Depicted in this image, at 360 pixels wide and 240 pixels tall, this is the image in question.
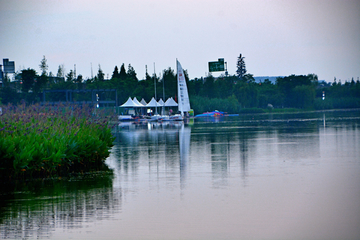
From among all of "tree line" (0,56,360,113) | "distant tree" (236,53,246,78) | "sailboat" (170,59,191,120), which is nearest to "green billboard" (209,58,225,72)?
"tree line" (0,56,360,113)

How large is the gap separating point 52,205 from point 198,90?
115252mm

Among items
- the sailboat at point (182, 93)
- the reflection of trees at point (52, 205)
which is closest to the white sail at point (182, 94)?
the sailboat at point (182, 93)

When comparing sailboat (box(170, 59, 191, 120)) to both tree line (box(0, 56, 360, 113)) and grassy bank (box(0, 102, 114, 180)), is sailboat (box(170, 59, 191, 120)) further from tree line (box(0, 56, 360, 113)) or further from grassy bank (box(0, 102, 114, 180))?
grassy bank (box(0, 102, 114, 180))

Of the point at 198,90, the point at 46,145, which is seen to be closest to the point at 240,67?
the point at 198,90

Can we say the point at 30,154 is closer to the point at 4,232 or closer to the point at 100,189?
the point at 100,189

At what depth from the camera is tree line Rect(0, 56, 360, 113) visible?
9269 cm

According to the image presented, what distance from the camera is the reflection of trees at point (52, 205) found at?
954 centimetres

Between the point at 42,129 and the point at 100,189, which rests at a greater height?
the point at 42,129

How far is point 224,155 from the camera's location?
2098cm

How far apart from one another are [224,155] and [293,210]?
10.6 meters

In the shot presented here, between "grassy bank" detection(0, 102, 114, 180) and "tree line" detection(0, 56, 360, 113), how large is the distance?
5971 cm

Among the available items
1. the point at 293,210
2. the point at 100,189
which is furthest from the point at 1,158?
the point at 293,210

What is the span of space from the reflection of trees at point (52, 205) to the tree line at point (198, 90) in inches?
2578

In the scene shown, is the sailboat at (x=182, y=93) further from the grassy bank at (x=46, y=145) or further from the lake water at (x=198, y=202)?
the lake water at (x=198, y=202)
